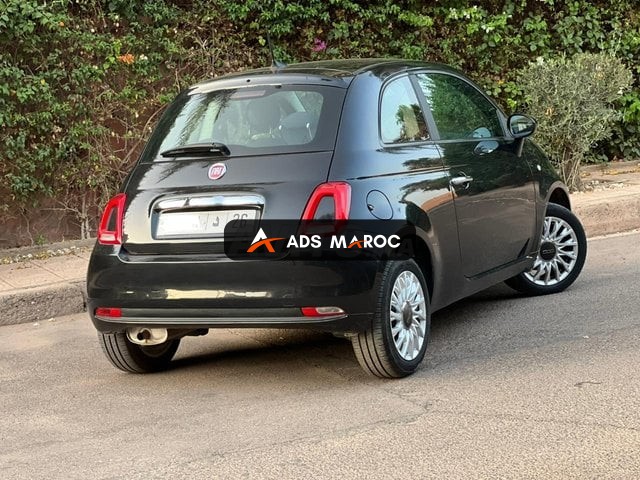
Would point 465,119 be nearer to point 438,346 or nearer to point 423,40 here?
point 438,346

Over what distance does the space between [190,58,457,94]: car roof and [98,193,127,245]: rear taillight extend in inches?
32.0

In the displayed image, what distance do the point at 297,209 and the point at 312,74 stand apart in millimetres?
960

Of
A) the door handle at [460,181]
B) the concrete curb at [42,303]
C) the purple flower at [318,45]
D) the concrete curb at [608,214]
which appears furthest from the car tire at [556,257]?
the purple flower at [318,45]

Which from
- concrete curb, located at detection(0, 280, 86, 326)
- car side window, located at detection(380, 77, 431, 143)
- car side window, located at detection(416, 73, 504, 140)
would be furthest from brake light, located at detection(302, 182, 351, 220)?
concrete curb, located at detection(0, 280, 86, 326)

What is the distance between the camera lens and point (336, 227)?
204 inches

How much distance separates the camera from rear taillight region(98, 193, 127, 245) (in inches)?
220

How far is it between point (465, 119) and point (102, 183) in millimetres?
4672

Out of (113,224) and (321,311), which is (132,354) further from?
(321,311)

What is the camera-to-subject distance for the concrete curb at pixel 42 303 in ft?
25.3

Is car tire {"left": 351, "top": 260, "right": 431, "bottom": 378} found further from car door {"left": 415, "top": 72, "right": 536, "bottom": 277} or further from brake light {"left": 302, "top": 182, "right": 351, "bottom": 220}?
car door {"left": 415, "top": 72, "right": 536, "bottom": 277}

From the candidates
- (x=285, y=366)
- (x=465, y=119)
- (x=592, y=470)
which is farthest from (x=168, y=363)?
(x=592, y=470)

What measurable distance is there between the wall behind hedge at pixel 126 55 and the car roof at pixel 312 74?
401 centimetres

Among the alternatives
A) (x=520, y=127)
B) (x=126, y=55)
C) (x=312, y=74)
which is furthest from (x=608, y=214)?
(x=312, y=74)

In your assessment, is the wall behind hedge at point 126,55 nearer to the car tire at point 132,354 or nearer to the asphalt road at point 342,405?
the asphalt road at point 342,405
